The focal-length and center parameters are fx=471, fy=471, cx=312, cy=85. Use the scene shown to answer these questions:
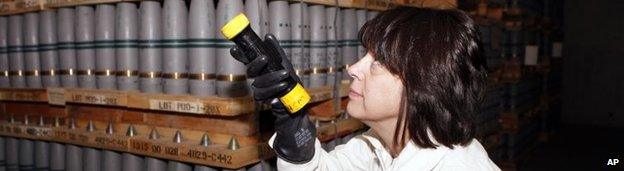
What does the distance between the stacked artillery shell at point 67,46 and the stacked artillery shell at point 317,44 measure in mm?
1580

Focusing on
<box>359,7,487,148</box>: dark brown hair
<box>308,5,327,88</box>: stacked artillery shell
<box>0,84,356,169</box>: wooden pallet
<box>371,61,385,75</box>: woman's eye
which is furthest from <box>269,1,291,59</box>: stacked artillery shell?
<box>371,61,385,75</box>: woman's eye

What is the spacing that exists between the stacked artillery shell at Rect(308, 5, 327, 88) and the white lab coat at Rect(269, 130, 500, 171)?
77 centimetres

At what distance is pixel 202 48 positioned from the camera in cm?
257

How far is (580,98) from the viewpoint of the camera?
40.2ft

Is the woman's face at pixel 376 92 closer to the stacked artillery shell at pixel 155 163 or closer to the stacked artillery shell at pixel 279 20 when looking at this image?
the stacked artillery shell at pixel 279 20

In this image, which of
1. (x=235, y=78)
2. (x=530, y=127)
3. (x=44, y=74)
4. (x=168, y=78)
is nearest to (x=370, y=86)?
(x=235, y=78)

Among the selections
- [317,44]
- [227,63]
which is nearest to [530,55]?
[317,44]

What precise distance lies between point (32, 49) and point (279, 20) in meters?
1.94

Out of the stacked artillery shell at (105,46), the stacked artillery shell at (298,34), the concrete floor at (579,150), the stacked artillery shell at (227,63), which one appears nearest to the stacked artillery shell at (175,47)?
the stacked artillery shell at (227,63)

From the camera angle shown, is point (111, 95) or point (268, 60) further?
point (111, 95)

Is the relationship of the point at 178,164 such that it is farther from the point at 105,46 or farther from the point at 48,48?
the point at 48,48

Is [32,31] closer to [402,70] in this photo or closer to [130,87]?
[130,87]

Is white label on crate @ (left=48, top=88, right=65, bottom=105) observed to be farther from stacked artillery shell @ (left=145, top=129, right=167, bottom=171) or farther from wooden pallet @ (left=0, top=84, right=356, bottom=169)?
stacked artillery shell @ (left=145, top=129, right=167, bottom=171)

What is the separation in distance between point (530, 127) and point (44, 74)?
8.37 m
